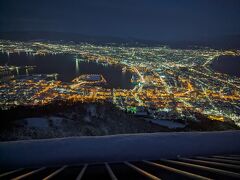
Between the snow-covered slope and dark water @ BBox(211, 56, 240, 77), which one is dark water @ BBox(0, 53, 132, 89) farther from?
the snow-covered slope

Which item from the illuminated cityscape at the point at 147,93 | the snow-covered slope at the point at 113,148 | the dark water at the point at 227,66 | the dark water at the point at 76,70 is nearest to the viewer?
the snow-covered slope at the point at 113,148

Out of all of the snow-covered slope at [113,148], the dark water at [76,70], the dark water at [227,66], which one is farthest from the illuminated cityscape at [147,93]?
the snow-covered slope at [113,148]

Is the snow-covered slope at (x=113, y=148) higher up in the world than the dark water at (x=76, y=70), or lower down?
higher up

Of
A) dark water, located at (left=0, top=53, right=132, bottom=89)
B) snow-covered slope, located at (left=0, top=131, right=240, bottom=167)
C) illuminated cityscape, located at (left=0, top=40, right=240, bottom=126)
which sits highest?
snow-covered slope, located at (left=0, top=131, right=240, bottom=167)

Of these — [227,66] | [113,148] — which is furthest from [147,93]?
[227,66]

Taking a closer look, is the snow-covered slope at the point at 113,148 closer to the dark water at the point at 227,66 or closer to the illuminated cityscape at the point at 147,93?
the illuminated cityscape at the point at 147,93

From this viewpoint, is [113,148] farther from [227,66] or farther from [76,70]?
[227,66]

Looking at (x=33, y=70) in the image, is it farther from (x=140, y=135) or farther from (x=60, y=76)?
(x=140, y=135)

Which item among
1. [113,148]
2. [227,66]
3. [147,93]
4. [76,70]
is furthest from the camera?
[227,66]

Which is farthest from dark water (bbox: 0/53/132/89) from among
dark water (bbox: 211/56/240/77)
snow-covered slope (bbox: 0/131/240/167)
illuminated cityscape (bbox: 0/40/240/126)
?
snow-covered slope (bbox: 0/131/240/167)
